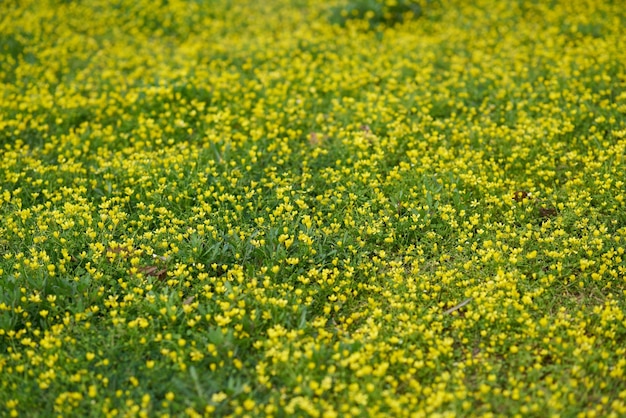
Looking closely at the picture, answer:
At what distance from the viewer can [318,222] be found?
553 centimetres

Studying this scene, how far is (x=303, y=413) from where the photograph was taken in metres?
3.92

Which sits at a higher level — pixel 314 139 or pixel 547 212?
pixel 314 139

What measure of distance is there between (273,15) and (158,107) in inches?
137

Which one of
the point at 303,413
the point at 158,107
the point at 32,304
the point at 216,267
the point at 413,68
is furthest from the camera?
the point at 413,68

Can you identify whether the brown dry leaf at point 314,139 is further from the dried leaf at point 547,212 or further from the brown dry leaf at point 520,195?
the dried leaf at point 547,212

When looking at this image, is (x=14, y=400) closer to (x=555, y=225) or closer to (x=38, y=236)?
(x=38, y=236)

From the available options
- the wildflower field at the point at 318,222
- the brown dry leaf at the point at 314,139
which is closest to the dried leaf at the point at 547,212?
the wildflower field at the point at 318,222

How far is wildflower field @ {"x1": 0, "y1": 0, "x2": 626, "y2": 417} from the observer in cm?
416

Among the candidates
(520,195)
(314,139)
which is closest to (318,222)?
(314,139)

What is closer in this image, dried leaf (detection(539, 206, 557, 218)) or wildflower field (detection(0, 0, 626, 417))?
wildflower field (detection(0, 0, 626, 417))

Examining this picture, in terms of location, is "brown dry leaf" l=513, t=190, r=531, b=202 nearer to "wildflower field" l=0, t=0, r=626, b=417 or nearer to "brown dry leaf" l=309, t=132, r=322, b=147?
"wildflower field" l=0, t=0, r=626, b=417

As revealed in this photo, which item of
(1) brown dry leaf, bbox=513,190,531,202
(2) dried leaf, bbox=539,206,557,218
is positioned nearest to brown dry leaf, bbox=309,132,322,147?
A: (1) brown dry leaf, bbox=513,190,531,202

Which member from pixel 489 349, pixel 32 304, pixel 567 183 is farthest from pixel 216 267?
pixel 567 183

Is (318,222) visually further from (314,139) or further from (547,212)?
(547,212)
